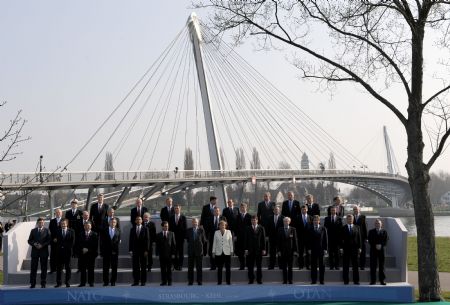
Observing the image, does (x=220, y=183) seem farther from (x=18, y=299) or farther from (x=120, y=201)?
(x=18, y=299)

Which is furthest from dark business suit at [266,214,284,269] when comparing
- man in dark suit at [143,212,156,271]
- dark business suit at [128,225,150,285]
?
dark business suit at [128,225,150,285]

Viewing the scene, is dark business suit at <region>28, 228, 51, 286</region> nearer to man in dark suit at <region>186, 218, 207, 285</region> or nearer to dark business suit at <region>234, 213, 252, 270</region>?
man in dark suit at <region>186, 218, 207, 285</region>

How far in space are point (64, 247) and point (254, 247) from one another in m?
3.56

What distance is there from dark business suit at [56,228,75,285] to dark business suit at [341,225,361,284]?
511 cm

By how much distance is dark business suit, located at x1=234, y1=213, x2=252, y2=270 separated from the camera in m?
11.4

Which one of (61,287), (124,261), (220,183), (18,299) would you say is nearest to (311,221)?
(124,261)

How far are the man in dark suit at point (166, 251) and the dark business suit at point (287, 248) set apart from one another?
202 centimetres

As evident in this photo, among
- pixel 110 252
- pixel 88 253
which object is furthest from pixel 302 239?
pixel 88 253

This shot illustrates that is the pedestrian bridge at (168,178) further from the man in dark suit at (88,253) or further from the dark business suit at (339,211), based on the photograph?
the dark business suit at (339,211)

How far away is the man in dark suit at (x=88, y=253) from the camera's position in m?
10.9

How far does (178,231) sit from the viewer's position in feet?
38.3

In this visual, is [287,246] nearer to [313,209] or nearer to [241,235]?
[241,235]

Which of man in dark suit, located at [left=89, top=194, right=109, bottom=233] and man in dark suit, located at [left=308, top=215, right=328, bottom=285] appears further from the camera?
man in dark suit, located at [left=89, top=194, right=109, bottom=233]

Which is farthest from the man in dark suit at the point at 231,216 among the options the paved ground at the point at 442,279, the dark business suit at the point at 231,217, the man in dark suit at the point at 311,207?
the paved ground at the point at 442,279
